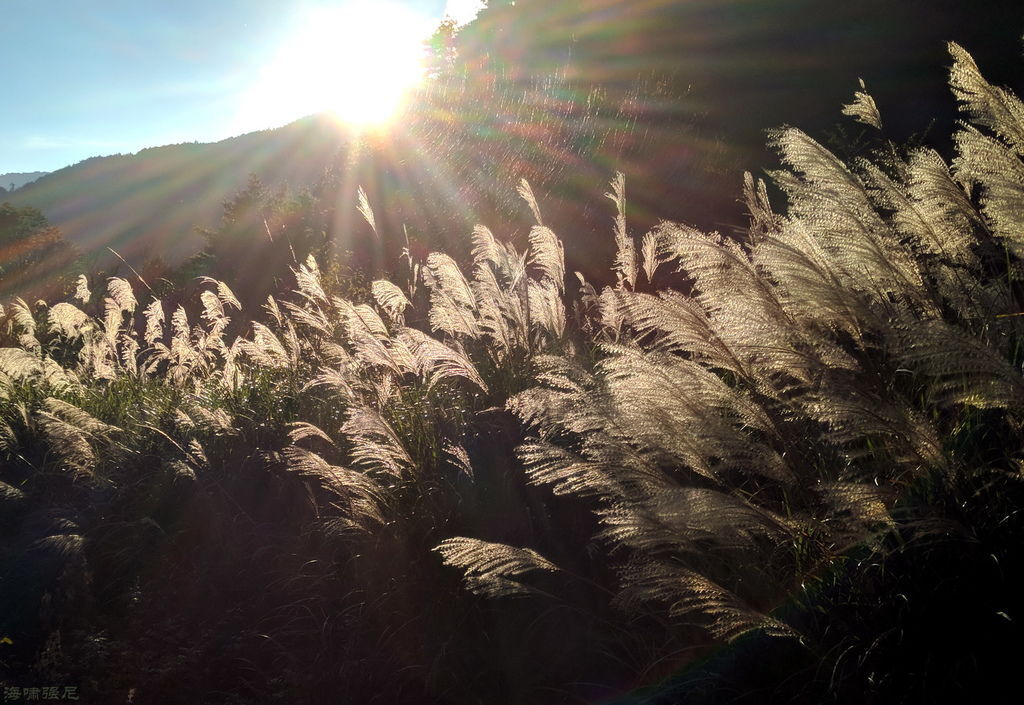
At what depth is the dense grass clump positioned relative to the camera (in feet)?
6.08

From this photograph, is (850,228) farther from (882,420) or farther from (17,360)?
(17,360)

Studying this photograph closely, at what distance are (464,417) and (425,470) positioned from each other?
57 cm

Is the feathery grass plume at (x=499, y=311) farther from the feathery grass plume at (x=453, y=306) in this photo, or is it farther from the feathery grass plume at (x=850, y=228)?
the feathery grass plume at (x=850, y=228)

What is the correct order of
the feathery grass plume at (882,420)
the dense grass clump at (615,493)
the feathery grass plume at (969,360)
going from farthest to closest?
the dense grass clump at (615,493)
the feathery grass plume at (882,420)
the feathery grass plume at (969,360)

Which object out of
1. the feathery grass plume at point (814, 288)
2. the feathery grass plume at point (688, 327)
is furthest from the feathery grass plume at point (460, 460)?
the feathery grass plume at point (814, 288)

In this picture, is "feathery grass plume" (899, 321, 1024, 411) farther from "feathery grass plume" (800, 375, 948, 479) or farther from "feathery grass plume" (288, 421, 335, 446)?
"feathery grass plume" (288, 421, 335, 446)

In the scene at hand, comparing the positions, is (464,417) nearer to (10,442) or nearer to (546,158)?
(10,442)

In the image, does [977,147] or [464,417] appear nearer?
[977,147]

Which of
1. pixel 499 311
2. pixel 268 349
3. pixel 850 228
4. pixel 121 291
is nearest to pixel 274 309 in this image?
pixel 268 349

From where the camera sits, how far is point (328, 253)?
12742mm

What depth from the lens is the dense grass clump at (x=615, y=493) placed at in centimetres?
185

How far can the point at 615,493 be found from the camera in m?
2.10

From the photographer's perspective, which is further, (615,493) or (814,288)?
(615,493)

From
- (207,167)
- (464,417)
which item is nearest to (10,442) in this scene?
(464,417)
